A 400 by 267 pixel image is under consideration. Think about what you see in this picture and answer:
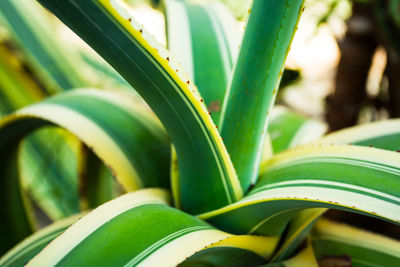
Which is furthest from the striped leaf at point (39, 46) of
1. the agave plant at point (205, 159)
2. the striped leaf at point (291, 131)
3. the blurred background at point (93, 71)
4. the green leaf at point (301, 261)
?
the green leaf at point (301, 261)

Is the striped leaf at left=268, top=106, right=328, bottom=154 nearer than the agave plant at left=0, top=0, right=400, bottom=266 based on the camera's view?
No

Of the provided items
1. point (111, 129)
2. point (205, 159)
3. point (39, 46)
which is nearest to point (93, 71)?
point (39, 46)

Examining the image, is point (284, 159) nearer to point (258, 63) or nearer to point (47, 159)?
point (258, 63)

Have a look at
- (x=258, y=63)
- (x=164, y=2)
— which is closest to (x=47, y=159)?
(x=164, y=2)

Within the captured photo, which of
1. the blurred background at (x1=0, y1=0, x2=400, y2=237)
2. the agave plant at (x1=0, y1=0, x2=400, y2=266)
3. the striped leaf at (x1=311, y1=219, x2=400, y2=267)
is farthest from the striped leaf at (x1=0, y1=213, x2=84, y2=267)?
the striped leaf at (x1=311, y1=219, x2=400, y2=267)

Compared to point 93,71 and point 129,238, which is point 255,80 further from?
point 93,71

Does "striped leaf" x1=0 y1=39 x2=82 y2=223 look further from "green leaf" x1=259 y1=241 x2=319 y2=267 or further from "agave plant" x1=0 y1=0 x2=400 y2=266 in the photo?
"green leaf" x1=259 y1=241 x2=319 y2=267
